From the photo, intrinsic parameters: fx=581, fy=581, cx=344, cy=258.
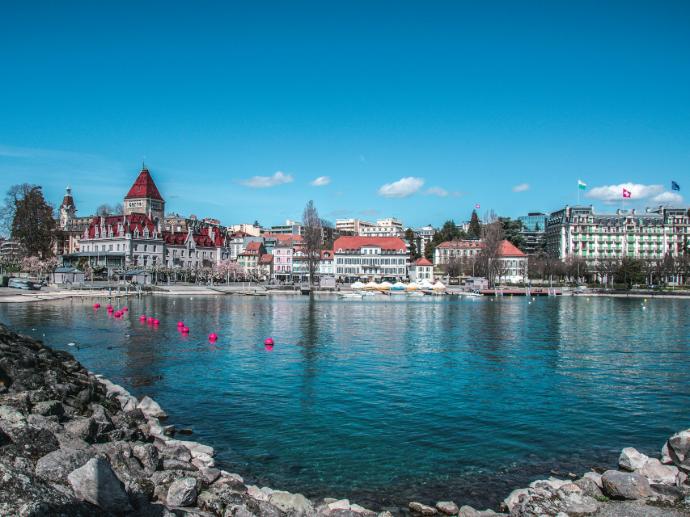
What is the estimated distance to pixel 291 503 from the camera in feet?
40.2

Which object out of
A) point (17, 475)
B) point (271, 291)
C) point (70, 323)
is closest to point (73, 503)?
point (17, 475)

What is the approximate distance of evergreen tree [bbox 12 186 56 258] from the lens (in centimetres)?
9444

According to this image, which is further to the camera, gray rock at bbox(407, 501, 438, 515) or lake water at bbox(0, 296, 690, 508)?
lake water at bbox(0, 296, 690, 508)

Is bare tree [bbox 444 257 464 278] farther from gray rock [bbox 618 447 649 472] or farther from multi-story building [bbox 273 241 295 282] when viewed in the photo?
gray rock [bbox 618 447 649 472]

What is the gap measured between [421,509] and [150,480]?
5857 millimetres

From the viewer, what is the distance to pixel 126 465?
12.5 m

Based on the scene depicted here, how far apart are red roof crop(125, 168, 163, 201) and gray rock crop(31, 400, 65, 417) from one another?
12671 cm

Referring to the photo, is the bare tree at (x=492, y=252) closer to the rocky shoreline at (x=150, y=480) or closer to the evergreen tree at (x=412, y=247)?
the evergreen tree at (x=412, y=247)

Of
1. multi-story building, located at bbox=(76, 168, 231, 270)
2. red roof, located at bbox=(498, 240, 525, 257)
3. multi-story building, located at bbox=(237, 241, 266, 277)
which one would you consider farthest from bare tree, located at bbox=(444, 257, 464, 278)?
multi-story building, located at bbox=(76, 168, 231, 270)

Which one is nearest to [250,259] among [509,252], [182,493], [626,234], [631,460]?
[509,252]

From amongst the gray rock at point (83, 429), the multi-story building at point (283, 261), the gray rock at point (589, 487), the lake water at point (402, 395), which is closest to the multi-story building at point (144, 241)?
the multi-story building at point (283, 261)

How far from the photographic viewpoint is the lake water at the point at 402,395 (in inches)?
615

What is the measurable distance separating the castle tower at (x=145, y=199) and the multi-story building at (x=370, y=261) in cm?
4328

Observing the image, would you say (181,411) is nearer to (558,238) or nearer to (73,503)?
(73,503)
